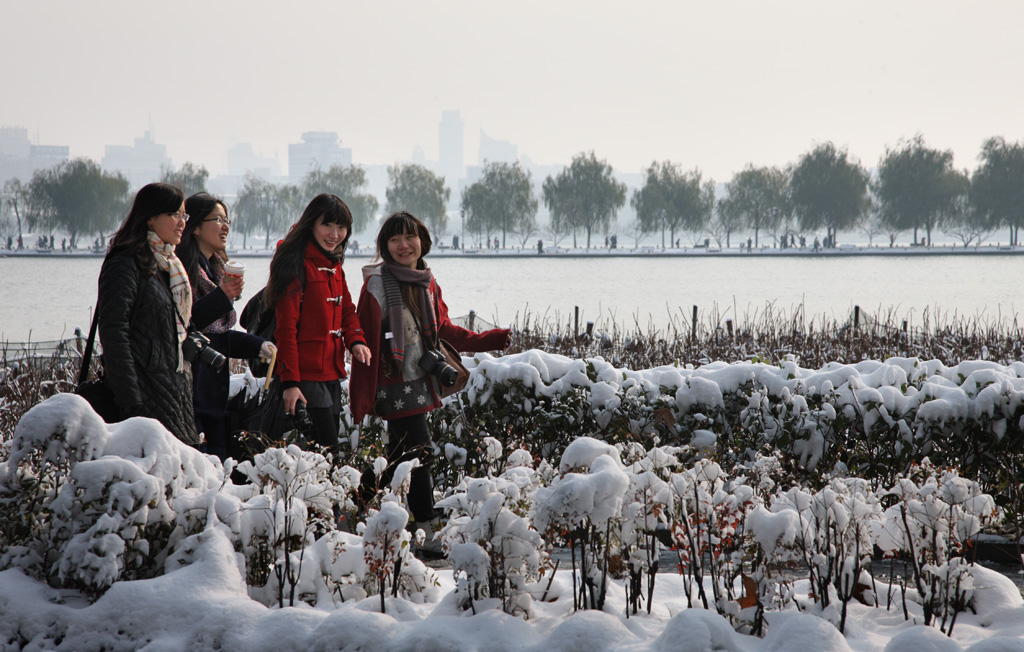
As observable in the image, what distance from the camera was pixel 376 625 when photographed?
1982mm

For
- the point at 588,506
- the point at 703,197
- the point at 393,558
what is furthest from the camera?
the point at 703,197

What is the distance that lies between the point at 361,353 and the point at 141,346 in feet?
2.81

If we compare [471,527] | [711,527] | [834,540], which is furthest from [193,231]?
[834,540]

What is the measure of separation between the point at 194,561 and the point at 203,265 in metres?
1.71

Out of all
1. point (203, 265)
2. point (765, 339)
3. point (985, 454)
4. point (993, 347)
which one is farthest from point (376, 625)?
point (993, 347)

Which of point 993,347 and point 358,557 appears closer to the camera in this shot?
point 358,557

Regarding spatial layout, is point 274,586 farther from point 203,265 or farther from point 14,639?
point 203,265

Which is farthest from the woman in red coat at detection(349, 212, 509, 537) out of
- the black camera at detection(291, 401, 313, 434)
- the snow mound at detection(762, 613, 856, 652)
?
the snow mound at detection(762, 613, 856, 652)

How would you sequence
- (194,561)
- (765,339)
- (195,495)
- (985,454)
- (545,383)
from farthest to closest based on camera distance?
(765,339) < (545,383) < (985,454) < (195,495) < (194,561)

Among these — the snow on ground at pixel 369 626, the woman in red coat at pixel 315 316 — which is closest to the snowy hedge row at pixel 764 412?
the woman in red coat at pixel 315 316

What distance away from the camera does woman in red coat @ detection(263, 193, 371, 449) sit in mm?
3307

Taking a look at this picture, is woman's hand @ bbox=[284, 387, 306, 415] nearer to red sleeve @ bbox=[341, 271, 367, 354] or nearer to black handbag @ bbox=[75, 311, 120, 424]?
red sleeve @ bbox=[341, 271, 367, 354]

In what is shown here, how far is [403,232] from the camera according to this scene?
3.52 metres

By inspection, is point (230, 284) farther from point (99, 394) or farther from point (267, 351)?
point (99, 394)
